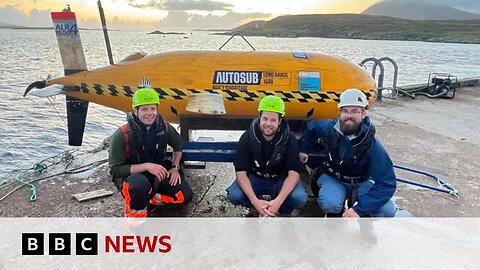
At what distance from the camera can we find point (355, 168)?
299cm

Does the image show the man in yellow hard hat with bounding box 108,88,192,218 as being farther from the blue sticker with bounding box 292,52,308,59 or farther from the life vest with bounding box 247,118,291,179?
the blue sticker with bounding box 292,52,308,59

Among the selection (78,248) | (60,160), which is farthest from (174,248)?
(60,160)

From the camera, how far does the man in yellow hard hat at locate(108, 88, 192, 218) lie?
2889mm

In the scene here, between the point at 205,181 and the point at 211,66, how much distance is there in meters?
1.20

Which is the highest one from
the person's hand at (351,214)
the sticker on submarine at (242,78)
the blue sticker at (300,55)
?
the blue sticker at (300,55)

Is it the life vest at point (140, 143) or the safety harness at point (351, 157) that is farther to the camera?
the life vest at point (140, 143)

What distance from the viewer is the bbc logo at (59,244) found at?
275 cm

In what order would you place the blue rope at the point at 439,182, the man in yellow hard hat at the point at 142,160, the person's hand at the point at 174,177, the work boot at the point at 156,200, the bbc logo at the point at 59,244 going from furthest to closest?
the blue rope at the point at 439,182
the work boot at the point at 156,200
the person's hand at the point at 174,177
the man in yellow hard hat at the point at 142,160
the bbc logo at the point at 59,244

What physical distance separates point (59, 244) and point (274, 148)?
1722 mm

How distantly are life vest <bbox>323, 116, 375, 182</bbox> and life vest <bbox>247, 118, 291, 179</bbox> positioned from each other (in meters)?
0.38

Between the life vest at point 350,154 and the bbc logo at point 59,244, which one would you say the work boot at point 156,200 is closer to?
the bbc logo at point 59,244

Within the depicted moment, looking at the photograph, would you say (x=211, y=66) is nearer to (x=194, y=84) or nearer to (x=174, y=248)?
(x=194, y=84)

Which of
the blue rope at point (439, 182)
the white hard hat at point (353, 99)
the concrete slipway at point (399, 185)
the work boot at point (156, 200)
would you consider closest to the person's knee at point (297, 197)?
the concrete slipway at point (399, 185)

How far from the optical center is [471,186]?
13.2 ft
